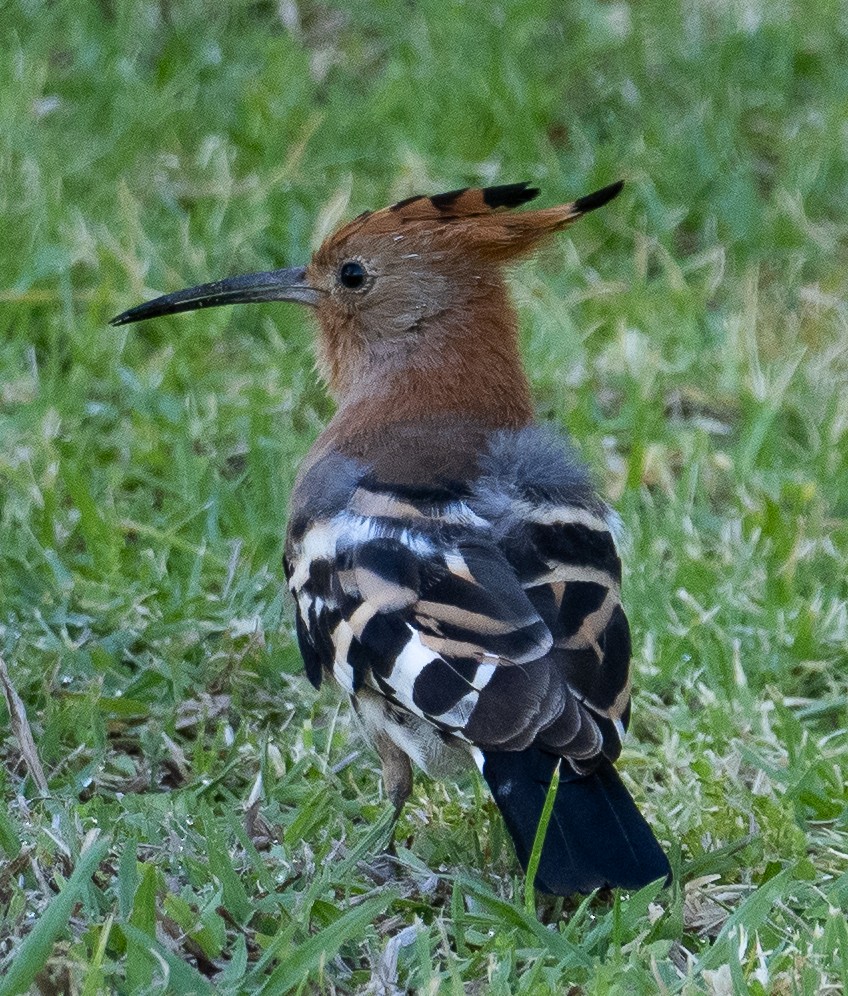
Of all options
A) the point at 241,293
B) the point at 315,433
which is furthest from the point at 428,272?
the point at 315,433

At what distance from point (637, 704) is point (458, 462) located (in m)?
0.75

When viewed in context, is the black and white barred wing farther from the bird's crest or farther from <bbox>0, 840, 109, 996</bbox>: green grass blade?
the bird's crest

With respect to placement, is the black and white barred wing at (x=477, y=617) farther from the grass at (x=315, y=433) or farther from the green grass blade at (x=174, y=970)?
the green grass blade at (x=174, y=970)

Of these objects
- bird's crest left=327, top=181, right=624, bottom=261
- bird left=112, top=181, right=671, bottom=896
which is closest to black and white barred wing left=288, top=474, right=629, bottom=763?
bird left=112, top=181, right=671, bottom=896

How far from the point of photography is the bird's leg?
338 centimetres

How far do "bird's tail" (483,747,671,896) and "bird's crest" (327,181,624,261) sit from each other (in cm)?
130

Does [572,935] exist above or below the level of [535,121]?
below

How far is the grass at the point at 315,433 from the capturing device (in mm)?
2932

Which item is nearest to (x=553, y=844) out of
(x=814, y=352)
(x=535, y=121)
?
(x=814, y=352)

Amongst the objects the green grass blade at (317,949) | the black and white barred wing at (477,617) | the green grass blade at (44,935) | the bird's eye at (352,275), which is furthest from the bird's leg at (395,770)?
the bird's eye at (352,275)

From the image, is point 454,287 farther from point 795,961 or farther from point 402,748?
point 795,961

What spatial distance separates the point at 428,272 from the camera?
3926mm

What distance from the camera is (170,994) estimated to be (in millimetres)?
2672

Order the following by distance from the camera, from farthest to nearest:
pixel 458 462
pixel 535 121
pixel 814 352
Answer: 1. pixel 535 121
2. pixel 814 352
3. pixel 458 462
